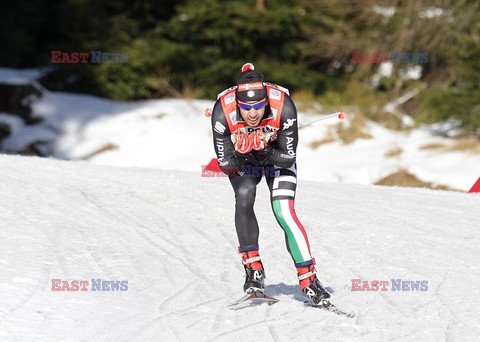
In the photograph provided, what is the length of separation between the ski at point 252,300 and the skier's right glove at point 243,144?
1056 millimetres

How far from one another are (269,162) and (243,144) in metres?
Answer: 0.32

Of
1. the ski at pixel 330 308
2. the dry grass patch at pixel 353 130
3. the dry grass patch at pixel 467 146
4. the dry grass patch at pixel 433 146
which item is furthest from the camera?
the dry grass patch at pixel 353 130

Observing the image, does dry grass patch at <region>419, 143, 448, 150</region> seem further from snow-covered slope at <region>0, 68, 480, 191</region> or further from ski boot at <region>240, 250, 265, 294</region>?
ski boot at <region>240, 250, 265, 294</region>

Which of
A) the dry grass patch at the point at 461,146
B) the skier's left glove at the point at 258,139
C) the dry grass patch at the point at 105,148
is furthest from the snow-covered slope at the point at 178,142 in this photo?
the skier's left glove at the point at 258,139

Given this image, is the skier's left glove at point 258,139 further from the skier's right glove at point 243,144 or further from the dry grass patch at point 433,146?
the dry grass patch at point 433,146

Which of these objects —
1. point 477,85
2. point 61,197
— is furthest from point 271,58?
point 61,197

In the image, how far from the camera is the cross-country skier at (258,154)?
5805 mm

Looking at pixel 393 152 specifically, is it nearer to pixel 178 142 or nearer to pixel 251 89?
pixel 178 142

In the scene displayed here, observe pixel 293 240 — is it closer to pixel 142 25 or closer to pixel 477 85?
pixel 477 85

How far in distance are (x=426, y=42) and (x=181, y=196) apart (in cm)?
1353

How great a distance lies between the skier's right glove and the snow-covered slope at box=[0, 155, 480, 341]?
3.70 ft

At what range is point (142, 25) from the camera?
2592cm

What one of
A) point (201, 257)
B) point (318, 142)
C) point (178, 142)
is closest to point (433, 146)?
point (318, 142)

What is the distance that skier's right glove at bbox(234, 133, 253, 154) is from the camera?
578 cm
